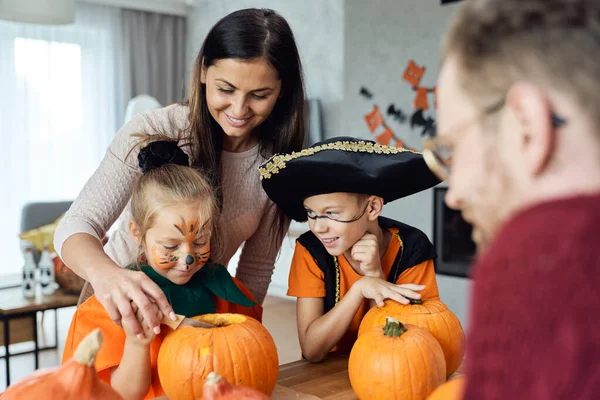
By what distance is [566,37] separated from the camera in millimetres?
438

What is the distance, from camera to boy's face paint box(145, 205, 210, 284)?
1.36 metres

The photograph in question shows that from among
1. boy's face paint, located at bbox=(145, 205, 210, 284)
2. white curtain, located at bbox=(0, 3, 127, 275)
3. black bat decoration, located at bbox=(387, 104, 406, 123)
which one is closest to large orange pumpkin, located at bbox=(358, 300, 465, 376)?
boy's face paint, located at bbox=(145, 205, 210, 284)

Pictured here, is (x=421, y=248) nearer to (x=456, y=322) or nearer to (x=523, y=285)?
(x=456, y=322)

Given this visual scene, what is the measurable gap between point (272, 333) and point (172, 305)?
3213mm

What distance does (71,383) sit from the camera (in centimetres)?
86

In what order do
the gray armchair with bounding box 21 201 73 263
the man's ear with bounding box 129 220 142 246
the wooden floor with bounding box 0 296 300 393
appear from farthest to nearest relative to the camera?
the gray armchair with bounding box 21 201 73 263
the wooden floor with bounding box 0 296 300 393
the man's ear with bounding box 129 220 142 246

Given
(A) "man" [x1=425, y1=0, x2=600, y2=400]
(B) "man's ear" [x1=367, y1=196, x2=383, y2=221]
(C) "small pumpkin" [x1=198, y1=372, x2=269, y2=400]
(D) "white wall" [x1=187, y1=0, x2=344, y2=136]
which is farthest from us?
(D) "white wall" [x1=187, y1=0, x2=344, y2=136]

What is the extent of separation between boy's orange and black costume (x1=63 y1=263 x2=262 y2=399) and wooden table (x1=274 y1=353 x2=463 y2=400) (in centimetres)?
22

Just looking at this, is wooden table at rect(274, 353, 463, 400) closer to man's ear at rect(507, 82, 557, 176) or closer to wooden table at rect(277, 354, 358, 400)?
wooden table at rect(277, 354, 358, 400)

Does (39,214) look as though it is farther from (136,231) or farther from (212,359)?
(212,359)

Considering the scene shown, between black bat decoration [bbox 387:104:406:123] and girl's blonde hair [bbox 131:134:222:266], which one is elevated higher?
black bat decoration [bbox 387:104:406:123]

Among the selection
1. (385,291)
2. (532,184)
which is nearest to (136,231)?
(385,291)

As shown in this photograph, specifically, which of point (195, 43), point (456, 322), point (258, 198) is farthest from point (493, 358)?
point (195, 43)

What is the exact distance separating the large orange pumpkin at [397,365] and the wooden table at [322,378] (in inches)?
2.3
